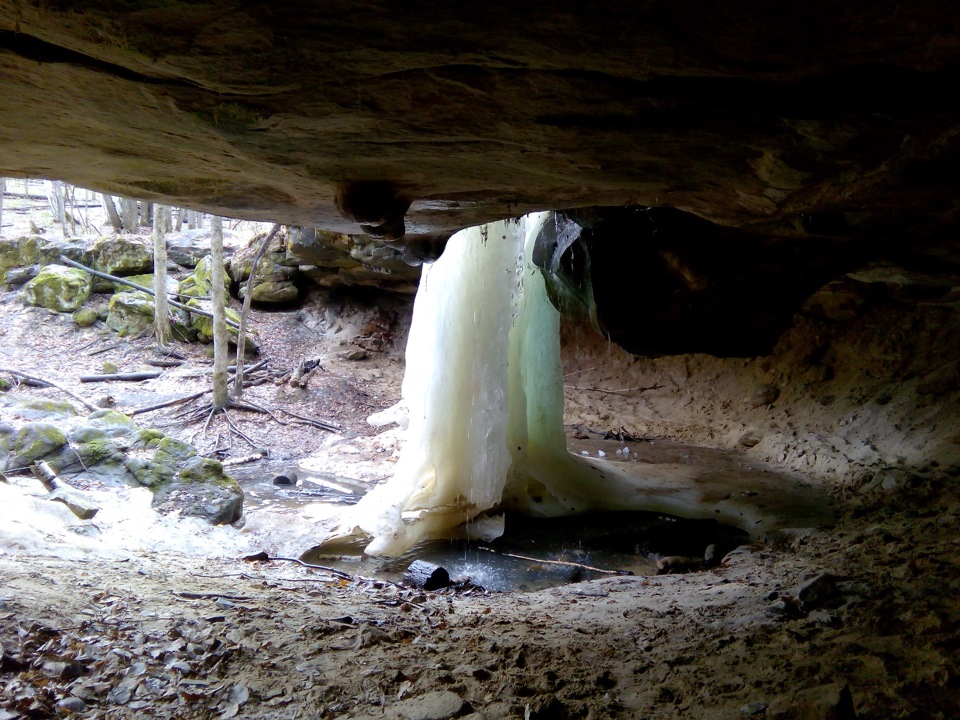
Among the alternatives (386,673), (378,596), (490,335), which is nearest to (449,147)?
(386,673)

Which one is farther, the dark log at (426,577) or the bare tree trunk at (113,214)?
the bare tree trunk at (113,214)

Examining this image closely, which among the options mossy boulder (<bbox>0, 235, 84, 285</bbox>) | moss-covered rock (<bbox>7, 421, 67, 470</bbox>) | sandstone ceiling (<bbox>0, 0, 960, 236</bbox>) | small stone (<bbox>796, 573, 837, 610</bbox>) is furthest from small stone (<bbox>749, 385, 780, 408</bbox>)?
mossy boulder (<bbox>0, 235, 84, 285</bbox>)

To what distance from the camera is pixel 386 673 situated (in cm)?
272

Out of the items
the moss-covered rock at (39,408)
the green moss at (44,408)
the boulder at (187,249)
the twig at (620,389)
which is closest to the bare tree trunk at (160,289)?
the boulder at (187,249)

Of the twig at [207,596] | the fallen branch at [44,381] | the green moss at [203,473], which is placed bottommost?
the fallen branch at [44,381]

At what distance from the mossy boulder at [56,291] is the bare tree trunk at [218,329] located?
15.4 ft

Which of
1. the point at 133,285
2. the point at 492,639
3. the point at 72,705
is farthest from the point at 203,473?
the point at 133,285

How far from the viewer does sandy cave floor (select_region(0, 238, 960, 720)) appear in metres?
2.39

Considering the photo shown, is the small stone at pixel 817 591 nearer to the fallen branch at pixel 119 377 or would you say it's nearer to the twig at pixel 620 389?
the twig at pixel 620 389

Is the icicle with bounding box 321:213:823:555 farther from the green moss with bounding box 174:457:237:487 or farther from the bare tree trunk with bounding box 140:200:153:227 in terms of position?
the bare tree trunk with bounding box 140:200:153:227

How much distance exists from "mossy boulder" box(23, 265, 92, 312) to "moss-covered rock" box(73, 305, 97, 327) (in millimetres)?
193

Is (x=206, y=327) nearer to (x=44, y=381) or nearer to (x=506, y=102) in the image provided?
(x=44, y=381)

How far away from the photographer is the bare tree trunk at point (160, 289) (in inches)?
501

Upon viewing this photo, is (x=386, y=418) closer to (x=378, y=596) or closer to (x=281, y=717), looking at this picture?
(x=378, y=596)
